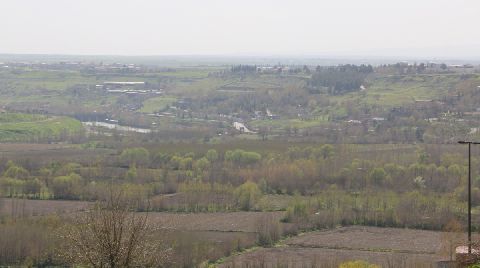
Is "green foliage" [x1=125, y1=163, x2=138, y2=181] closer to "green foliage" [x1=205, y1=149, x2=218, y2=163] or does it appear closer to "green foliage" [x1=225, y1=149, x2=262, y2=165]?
"green foliage" [x1=205, y1=149, x2=218, y2=163]

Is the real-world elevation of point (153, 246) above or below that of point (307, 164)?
above

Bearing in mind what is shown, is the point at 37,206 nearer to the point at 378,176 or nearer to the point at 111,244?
the point at 378,176

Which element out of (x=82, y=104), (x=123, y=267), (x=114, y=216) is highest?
(x=114, y=216)

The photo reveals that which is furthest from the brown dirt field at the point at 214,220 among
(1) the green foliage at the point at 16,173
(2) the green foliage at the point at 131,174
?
(1) the green foliage at the point at 16,173

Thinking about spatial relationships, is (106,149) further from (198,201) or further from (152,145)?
(198,201)

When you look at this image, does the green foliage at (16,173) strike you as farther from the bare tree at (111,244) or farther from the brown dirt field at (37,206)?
the bare tree at (111,244)

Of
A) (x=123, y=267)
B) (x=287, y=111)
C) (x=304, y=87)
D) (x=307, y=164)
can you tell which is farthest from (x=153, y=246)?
(x=304, y=87)
